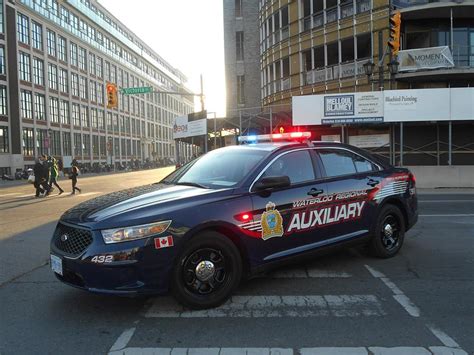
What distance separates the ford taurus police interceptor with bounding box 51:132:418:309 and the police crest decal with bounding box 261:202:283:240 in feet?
0.04

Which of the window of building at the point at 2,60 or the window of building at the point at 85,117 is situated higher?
the window of building at the point at 2,60

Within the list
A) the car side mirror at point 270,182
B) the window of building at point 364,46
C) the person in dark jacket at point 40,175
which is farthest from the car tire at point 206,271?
the window of building at point 364,46

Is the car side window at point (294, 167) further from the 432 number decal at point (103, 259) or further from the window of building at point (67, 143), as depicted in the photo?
the window of building at point (67, 143)

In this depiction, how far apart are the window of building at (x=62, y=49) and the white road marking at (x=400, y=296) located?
69.8 meters

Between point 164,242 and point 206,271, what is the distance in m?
0.58

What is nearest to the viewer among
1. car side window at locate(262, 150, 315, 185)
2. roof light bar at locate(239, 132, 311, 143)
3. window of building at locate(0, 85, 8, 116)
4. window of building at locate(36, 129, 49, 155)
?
car side window at locate(262, 150, 315, 185)

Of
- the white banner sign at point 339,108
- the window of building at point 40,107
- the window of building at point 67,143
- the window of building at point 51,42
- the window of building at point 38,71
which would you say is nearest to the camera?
the white banner sign at point 339,108

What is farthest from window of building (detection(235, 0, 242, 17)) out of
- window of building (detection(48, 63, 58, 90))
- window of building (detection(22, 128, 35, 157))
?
window of building (detection(48, 63, 58, 90))

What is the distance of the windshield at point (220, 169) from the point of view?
5.39m

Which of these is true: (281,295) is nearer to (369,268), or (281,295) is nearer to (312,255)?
(312,255)

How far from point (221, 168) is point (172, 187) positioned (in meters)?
0.69

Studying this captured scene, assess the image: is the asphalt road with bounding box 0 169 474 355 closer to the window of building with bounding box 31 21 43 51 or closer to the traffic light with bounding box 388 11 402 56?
the traffic light with bounding box 388 11 402 56

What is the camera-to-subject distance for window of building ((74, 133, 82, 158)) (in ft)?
235

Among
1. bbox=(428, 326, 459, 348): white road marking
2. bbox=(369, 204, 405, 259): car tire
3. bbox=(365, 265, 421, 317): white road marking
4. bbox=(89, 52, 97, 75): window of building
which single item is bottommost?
bbox=(428, 326, 459, 348): white road marking
